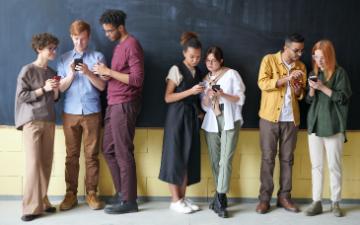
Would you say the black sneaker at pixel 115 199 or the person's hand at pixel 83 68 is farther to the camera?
the black sneaker at pixel 115 199

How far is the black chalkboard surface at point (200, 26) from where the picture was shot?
13.2ft

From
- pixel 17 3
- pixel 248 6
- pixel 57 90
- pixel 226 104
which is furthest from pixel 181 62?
pixel 17 3

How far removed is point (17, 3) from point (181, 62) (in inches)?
62.2

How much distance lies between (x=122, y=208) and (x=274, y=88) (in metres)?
1.65

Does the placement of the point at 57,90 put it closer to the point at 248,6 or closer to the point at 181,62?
the point at 181,62

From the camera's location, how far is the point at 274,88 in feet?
12.3

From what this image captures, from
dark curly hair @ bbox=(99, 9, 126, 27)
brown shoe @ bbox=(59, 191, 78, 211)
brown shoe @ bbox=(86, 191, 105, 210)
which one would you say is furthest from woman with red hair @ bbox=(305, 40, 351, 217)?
brown shoe @ bbox=(59, 191, 78, 211)

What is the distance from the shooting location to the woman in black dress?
3773 millimetres

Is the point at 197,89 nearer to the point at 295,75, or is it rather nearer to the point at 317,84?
the point at 295,75

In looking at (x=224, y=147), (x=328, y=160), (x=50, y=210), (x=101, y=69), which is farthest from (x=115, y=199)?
(x=328, y=160)

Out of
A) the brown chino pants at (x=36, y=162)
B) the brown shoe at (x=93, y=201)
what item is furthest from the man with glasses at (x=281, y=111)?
the brown chino pants at (x=36, y=162)

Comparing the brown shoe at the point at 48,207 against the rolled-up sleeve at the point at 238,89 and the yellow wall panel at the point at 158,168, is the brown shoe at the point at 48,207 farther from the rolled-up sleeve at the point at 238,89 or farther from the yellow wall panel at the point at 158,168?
the rolled-up sleeve at the point at 238,89

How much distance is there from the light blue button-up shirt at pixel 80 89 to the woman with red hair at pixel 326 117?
185 cm

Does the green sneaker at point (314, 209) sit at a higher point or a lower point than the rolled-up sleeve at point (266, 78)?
lower
